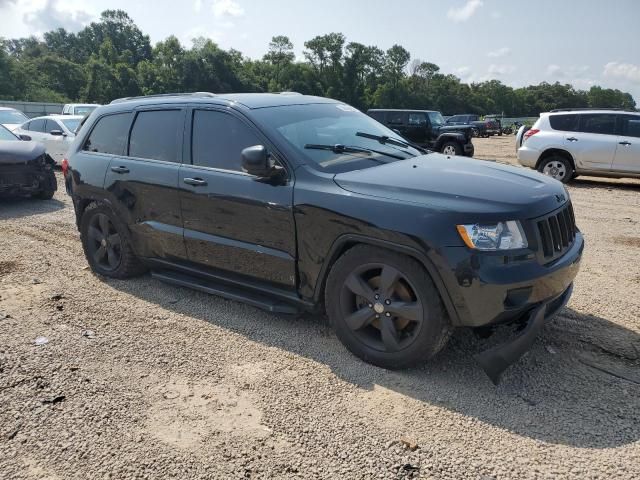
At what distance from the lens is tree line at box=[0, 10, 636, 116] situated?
203 feet

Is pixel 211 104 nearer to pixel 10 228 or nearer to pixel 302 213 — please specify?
pixel 302 213

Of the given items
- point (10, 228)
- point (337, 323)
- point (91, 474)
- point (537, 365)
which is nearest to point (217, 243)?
point (337, 323)

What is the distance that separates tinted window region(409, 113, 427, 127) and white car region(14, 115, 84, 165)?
35.2ft

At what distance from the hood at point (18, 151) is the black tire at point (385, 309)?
737cm

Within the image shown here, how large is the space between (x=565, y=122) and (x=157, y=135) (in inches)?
404

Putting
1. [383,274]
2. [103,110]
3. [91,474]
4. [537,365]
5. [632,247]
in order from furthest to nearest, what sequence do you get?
[632,247], [103,110], [537,365], [383,274], [91,474]

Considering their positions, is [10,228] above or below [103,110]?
below

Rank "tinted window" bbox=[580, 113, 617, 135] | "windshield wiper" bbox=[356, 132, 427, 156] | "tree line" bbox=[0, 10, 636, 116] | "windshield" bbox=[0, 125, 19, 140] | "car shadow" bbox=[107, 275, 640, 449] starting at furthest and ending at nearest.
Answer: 1. "tree line" bbox=[0, 10, 636, 116]
2. "tinted window" bbox=[580, 113, 617, 135]
3. "windshield" bbox=[0, 125, 19, 140]
4. "windshield wiper" bbox=[356, 132, 427, 156]
5. "car shadow" bbox=[107, 275, 640, 449]

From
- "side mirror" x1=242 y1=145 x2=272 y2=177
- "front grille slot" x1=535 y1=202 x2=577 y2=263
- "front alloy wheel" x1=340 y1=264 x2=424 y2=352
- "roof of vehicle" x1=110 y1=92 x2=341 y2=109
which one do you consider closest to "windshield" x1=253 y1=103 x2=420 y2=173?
"roof of vehicle" x1=110 y1=92 x2=341 y2=109

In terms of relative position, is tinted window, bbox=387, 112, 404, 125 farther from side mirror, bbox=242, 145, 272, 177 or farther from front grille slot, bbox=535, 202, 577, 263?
side mirror, bbox=242, 145, 272, 177

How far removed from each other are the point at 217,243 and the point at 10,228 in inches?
196

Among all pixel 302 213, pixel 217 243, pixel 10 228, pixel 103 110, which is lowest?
pixel 10 228

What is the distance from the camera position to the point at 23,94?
5247cm

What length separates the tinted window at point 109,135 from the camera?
4.88m
